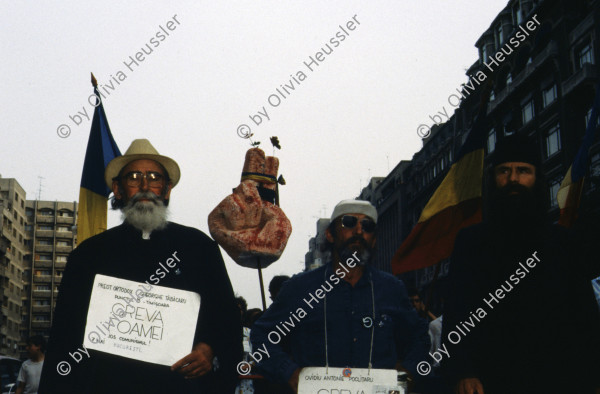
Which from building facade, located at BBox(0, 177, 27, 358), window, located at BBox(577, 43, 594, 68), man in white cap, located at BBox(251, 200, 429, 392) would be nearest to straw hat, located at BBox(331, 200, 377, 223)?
man in white cap, located at BBox(251, 200, 429, 392)

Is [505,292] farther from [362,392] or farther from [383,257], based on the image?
[383,257]

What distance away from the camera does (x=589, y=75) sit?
33.9 m

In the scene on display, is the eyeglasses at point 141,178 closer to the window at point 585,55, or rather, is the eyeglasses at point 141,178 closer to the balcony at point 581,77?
the balcony at point 581,77

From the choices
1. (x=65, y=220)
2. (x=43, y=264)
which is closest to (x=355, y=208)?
(x=43, y=264)

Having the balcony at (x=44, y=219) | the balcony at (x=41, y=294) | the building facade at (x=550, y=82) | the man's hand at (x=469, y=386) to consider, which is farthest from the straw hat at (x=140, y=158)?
the balcony at (x=44, y=219)

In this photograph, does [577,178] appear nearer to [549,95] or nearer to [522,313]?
[522,313]

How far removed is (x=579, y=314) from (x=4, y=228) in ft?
355

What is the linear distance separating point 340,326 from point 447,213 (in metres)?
4.87

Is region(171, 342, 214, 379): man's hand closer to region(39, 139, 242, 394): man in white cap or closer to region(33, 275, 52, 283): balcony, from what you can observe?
region(39, 139, 242, 394): man in white cap

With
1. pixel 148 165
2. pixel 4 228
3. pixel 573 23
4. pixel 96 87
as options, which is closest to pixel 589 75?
pixel 573 23

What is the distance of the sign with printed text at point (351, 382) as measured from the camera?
409cm

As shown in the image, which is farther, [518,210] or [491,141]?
[491,141]

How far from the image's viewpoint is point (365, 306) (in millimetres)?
4527

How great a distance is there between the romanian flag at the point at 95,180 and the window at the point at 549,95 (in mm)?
32517
